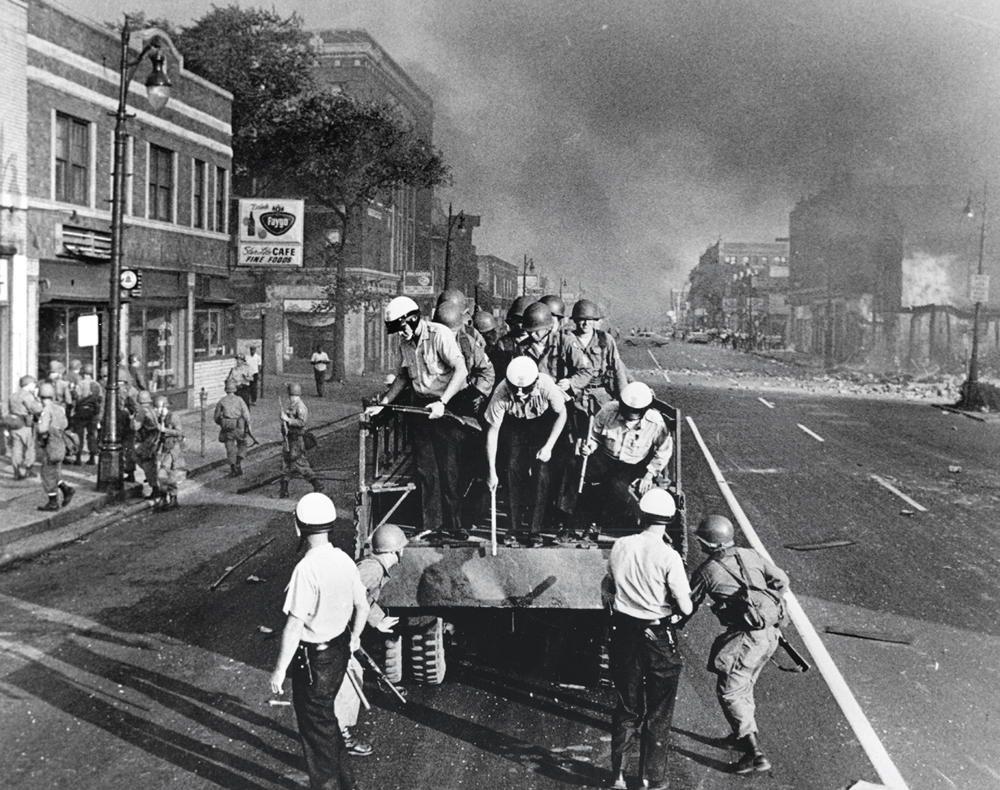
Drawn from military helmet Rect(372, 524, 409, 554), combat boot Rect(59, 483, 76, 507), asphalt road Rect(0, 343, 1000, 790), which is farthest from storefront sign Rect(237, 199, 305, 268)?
military helmet Rect(372, 524, 409, 554)

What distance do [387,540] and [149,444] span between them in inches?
350

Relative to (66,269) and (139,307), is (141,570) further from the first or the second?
(139,307)

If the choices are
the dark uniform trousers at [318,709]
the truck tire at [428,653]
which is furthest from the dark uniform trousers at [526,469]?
the dark uniform trousers at [318,709]

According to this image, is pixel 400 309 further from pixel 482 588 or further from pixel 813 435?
pixel 813 435

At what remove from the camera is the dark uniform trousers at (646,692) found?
5492 millimetres

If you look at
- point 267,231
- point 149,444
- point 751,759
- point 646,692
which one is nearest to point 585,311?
point 646,692

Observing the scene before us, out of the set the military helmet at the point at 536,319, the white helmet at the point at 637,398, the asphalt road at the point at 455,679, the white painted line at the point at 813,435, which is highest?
the military helmet at the point at 536,319

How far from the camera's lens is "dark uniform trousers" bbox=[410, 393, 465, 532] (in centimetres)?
729

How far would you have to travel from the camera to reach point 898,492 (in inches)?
614

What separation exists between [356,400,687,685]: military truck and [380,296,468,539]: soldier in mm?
169

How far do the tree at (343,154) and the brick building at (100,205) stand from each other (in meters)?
6.32

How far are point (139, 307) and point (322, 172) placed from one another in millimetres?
Answer: 13569

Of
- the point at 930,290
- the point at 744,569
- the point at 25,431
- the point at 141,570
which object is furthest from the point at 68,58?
the point at 930,290

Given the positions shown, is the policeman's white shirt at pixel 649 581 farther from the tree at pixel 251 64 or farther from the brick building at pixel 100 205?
the tree at pixel 251 64
